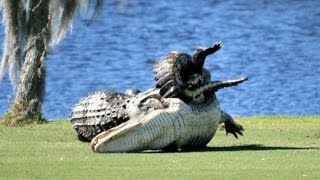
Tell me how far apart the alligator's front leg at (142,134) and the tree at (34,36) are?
4251 millimetres

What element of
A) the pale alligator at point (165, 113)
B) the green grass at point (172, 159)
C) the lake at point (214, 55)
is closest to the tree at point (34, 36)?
the green grass at point (172, 159)

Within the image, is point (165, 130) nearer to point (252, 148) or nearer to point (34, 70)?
point (252, 148)

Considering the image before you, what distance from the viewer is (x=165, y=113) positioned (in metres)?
17.2

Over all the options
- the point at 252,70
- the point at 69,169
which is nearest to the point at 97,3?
the point at 69,169

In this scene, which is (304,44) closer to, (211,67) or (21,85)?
(211,67)

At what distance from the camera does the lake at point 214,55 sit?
116 feet

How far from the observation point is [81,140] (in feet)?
61.4

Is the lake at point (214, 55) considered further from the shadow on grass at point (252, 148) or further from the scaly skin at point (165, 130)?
the scaly skin at point (165, 130)

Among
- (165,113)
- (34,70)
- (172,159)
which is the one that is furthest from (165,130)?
(34,70)

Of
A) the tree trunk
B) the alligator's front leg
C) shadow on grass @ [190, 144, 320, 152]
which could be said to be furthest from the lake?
the alligator's front leg

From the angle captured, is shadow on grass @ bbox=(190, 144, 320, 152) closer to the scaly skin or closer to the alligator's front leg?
the scaly skin

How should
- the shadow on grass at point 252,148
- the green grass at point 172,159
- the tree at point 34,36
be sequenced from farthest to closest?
1. the tree at point 34,36
2. the shadow on grass at point 252,148
3. the green grass at point 172,159

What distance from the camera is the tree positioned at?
21.3 meters

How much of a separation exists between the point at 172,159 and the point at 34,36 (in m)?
5.94
